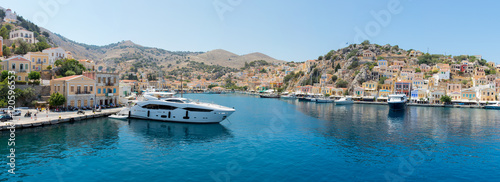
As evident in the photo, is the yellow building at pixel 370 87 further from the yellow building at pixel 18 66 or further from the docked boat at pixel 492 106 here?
the yellow building at pixel 18 66

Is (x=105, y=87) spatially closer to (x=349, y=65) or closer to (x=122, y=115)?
(x=122, y=115)

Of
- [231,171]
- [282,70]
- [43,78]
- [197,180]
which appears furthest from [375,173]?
[282,70]

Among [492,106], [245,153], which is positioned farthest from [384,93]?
[245,153]

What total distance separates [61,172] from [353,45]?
131938mm

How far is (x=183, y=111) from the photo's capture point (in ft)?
104

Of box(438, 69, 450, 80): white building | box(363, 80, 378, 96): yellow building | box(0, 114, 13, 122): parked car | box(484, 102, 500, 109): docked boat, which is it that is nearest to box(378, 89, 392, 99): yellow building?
box(363, 80, 378, 96): yellow building

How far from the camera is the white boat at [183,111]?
31203 millimetres

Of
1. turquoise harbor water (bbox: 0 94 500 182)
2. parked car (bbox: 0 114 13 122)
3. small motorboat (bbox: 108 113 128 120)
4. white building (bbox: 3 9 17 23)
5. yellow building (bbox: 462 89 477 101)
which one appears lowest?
turquoise harbor water (bbox: 0 94 500 182)

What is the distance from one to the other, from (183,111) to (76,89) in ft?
51.7

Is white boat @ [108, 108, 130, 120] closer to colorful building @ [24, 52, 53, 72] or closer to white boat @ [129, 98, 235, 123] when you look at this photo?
white boat @ [129, 98, 235, 123]

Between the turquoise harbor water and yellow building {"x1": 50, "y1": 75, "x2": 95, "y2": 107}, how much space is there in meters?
7.38

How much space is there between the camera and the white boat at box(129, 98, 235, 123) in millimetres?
31203

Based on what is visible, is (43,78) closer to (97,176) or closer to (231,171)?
(97,176)

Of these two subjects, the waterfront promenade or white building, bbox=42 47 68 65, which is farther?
white building, bbox=42 47 68 65
